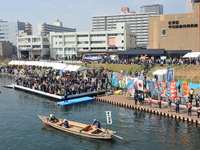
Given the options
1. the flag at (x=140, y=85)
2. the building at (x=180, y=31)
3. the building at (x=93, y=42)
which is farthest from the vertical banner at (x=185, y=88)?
the building at (x=93, y=42)

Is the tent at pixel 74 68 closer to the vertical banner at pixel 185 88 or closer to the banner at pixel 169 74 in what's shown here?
the banner at pixel 169 74

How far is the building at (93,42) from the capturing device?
94438 millimetres

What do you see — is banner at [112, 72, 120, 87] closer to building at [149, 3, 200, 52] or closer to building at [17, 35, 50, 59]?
building at [149, 3, 200, 52]

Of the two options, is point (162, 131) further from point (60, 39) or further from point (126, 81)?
point (60, 39)

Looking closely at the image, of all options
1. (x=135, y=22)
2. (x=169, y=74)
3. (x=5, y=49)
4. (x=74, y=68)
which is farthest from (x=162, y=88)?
(x=135, y=22)

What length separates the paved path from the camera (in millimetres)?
27000

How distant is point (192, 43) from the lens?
7294cm

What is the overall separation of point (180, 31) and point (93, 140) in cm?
6145

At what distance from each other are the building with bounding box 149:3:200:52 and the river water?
1912 inches

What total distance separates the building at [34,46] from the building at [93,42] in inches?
166

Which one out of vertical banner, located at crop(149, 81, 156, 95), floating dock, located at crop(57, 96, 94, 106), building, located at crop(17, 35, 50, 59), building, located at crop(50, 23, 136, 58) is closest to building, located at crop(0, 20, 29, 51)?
building, located at crop(17, 35, 50, 59)

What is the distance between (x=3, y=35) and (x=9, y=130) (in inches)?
6144

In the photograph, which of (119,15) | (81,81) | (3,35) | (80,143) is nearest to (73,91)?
(81,81)

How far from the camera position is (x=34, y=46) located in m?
114
